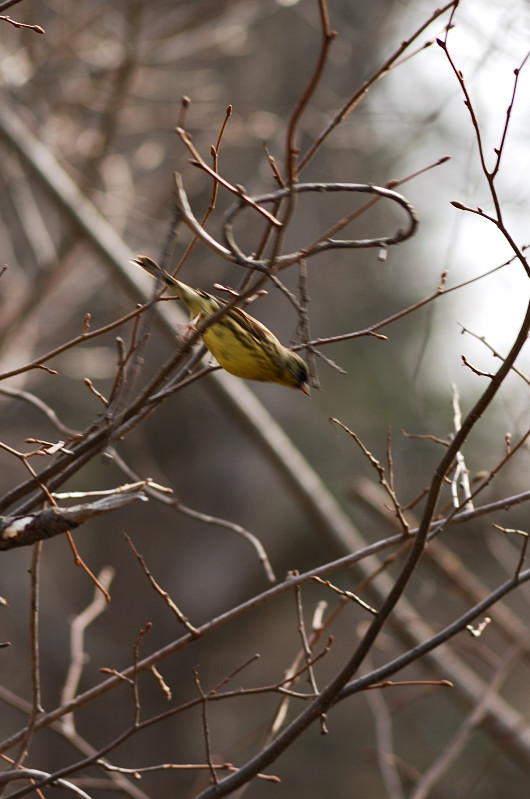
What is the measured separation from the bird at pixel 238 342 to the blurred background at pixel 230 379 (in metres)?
0.87

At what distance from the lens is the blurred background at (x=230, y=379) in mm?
5090

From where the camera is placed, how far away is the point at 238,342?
2.23 m

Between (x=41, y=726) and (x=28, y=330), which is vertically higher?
(x=28, y=330)

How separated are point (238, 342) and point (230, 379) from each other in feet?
7.25

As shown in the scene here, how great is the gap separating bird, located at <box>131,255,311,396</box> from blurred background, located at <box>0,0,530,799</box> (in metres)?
0.87

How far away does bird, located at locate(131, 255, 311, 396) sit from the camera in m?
2.16

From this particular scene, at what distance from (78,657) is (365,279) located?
856cm

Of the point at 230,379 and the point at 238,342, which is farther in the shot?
the point at 230,379

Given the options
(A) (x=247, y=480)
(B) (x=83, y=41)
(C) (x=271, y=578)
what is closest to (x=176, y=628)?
(A) (x=247, y=480)

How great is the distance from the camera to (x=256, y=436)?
169 inches

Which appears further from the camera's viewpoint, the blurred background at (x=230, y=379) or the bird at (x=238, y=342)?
the blurred background at (x=230, y=379)

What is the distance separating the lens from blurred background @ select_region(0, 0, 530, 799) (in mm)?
5090

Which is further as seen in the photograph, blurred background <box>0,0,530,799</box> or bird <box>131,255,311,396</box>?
blurred background <box>0,0,530,799</box>

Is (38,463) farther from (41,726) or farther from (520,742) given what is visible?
(41,726)
